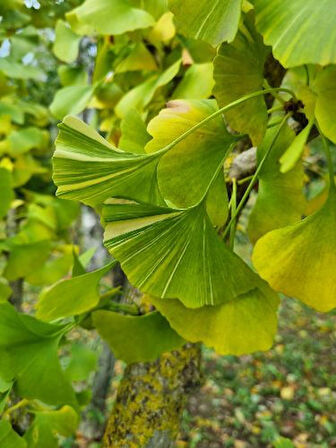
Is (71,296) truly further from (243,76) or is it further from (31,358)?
(243,76)

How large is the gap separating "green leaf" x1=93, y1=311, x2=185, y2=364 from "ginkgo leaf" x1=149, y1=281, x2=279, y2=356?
114 millimetres

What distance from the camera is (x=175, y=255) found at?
1.04 ft

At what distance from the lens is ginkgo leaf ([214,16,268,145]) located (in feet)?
0.95

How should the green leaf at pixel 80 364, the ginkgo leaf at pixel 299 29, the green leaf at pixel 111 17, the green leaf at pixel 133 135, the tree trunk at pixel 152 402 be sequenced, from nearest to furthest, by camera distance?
the ginkgo leaf at pixel 299 29
the green leaf at pixel 133 135
the green leaf at pixel 111 17
the tree trunk at pixel 152 402
the green leaf at pixel 80 364

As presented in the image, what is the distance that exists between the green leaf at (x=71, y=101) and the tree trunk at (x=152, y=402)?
16.0 inches

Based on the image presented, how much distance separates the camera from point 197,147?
0.33m

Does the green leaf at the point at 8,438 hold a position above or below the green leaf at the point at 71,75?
below

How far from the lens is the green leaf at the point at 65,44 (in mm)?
A: 742

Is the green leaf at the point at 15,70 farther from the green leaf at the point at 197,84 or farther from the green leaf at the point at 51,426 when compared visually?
the green leaf at the point at 51,426

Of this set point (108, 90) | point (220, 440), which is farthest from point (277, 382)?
point (108, 90)

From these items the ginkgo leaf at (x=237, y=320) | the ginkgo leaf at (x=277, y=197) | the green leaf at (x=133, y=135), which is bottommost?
the ginkgo leaf at (x=237, y=320)

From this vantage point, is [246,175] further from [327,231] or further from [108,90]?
[108,90]

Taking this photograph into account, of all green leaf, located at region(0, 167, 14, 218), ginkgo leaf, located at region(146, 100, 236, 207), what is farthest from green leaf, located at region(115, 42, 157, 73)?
ginkgo leaf, located at region(146, 100, 236, 207)

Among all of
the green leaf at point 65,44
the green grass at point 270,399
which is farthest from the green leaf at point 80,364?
the green grass at point 270,399
